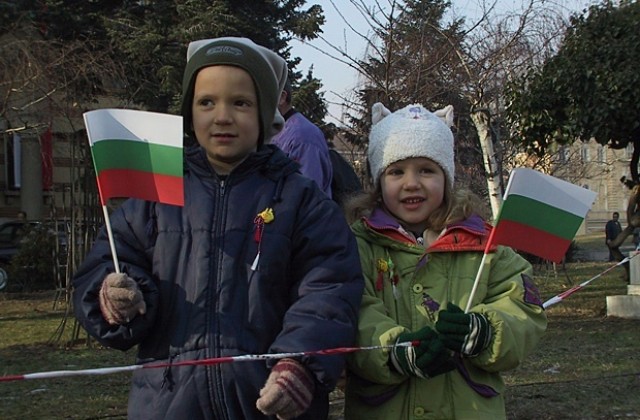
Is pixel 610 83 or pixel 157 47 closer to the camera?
pixel 610 83

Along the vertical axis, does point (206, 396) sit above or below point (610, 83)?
below

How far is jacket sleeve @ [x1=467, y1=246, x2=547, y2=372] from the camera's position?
2301mm

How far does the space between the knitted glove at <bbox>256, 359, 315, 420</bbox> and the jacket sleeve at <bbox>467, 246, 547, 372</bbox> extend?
0.55m

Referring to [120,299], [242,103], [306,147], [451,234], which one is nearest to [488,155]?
[306,147]

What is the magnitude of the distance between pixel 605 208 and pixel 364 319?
5606 cm

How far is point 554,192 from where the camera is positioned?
254 cm

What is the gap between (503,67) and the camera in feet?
41.7

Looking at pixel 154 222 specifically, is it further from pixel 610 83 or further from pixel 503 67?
pixel 503 67

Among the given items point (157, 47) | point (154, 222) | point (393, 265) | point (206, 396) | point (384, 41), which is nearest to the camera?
point (206, 396)

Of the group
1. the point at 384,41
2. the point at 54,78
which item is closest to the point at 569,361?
the point at 384,41

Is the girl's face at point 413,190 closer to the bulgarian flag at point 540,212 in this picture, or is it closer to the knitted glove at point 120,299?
the bulgarian flag at point 540,212

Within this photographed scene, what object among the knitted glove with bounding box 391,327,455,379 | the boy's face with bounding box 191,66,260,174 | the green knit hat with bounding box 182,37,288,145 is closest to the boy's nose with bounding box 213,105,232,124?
the boy's face with bounding box 191,66,260,174

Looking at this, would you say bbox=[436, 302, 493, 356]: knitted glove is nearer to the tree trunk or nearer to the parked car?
the tree trunk

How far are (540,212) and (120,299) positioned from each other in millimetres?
1281
